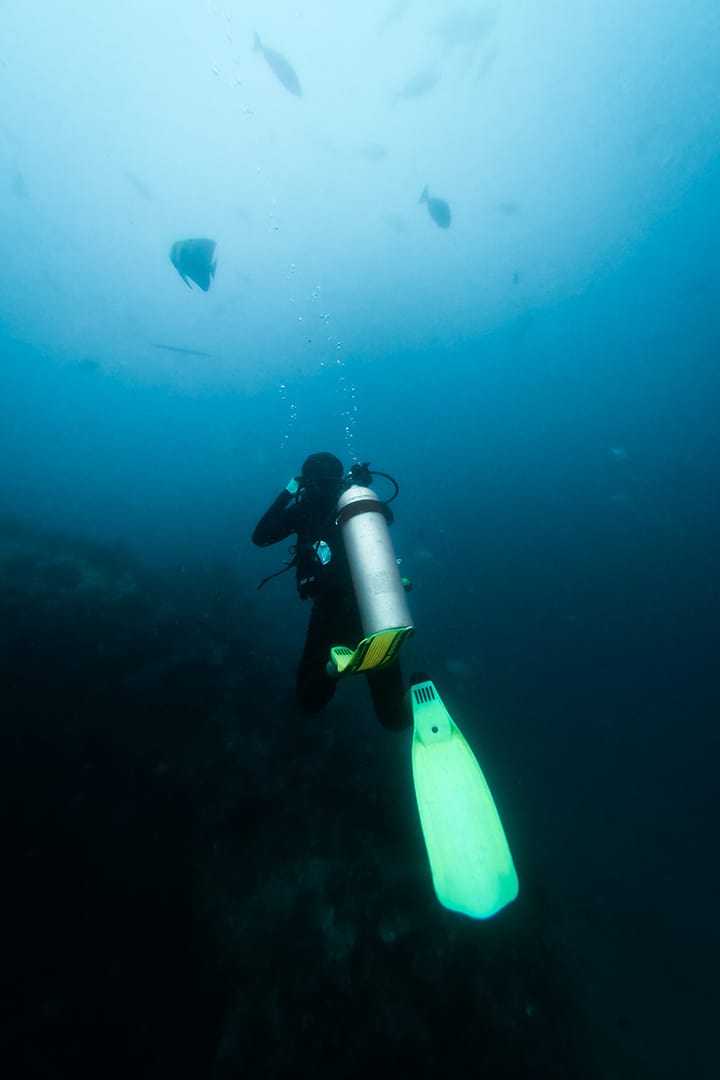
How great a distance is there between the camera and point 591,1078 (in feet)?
15.9

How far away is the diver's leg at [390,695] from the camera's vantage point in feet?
Result: 11.7

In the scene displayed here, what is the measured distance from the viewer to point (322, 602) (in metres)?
3.93

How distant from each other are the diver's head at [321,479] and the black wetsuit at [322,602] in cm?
6

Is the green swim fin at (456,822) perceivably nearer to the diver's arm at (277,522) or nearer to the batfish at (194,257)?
the diver's arm at (277,522)

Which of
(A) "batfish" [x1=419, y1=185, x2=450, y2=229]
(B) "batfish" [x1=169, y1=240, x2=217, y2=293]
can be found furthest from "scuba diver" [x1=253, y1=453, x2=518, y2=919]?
(A) "batfish" [x1=419, y1=185, x2=450, y2=229]

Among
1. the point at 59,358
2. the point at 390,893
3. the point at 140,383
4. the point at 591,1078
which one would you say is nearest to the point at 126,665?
the point at 390,893

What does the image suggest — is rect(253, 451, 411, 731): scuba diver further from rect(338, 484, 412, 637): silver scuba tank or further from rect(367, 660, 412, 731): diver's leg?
rect(338, 484, 412, 637): silver scuba tank


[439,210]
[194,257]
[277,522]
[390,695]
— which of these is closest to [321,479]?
[277,522]

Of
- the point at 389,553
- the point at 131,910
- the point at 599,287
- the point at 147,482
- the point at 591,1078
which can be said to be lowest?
the point at 591,1078

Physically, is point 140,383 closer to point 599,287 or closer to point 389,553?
point 599,287

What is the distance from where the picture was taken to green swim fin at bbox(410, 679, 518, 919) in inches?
99.6

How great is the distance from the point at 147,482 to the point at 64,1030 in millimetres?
48035

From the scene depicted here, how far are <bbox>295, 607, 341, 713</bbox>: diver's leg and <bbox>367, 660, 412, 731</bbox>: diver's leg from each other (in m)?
0.43

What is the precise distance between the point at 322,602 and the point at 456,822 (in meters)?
2.13
